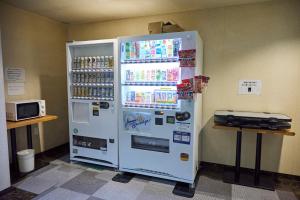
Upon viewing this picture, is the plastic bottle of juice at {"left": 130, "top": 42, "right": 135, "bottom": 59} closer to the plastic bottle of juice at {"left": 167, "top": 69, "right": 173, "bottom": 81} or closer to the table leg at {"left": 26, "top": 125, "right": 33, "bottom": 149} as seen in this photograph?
the plastic bottle of juice at {"left": 167, "top": 69, "right": 173, "bottom": 81}

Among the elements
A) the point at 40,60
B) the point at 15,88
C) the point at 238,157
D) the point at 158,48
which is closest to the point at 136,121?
the point at 158,48

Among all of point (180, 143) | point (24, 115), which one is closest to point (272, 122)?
point (180, 143)

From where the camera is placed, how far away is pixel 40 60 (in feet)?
11.1

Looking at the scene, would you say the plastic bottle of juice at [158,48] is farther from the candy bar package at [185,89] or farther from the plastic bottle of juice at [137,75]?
the candy bar package at [185,89]

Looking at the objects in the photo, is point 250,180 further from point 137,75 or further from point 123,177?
point 137,75

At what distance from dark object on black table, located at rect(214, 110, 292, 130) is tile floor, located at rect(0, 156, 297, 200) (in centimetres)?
83

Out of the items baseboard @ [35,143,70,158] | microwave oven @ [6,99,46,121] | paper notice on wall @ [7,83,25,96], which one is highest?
paper notice on wall @ [7,83,25,96]

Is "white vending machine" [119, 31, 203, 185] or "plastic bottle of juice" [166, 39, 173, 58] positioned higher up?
"plastic bottle of juice" [166, 39, 173, 58]

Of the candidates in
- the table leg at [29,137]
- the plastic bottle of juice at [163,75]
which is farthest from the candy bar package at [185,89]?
the table leg at [29,137]

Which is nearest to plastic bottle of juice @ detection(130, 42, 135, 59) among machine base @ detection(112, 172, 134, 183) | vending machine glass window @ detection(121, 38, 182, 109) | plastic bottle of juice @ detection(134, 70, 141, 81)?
vending machine glass window @ detection(121, 38, 182, 109)

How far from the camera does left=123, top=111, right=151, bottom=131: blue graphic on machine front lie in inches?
106

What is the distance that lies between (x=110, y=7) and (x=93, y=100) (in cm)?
141

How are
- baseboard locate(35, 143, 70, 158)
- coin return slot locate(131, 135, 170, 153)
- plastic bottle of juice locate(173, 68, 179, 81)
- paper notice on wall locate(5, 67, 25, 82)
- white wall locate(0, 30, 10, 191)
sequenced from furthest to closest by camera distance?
baseboard locate(35, 143, 70, 158)
paper notice on wall locate(5, 67, 25, 82)
coin return slot locate(131, 135, 170, 153)
plastic bottle of juice locate(173, 68, 179, 81)
white wall locate(0, 30, 10, 191)

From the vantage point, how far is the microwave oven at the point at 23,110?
2670 millimetres
